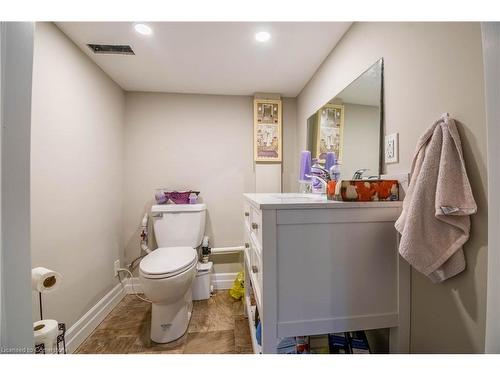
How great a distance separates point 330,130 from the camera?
4.60ft

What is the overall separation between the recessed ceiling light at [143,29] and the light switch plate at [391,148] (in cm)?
144

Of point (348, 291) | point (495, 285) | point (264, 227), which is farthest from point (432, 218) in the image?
point (264, 227)

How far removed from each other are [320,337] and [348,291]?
0.99 feet

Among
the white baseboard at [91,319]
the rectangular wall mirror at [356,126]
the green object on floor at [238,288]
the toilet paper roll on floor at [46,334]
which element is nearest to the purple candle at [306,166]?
the rectangular wall mirror at [356,126]

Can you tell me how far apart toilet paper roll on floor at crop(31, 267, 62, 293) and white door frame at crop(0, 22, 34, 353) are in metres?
0.62

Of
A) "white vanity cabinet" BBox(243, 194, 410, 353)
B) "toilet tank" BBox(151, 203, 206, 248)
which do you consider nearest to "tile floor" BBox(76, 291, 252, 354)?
"toilet tank" BBox(151, 203, 206, 248)

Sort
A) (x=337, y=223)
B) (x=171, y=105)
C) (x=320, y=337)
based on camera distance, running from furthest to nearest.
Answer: (x=171, y=105), (x=320, y=337), (x=337, y=223)

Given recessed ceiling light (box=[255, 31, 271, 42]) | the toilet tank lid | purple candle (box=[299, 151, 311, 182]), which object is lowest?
the toilet tank lid

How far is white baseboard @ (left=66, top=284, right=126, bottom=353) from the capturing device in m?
1.29

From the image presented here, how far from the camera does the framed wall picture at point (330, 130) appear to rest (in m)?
1.30

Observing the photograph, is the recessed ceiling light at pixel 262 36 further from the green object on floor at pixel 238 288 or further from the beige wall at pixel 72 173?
the green object on floor at pixel 238 288

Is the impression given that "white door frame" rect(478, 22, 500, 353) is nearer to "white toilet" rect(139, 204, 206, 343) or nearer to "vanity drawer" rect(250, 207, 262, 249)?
"vanity drawer" rect(250, 207, 262, 249)

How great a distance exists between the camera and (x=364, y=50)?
3.50 feet
